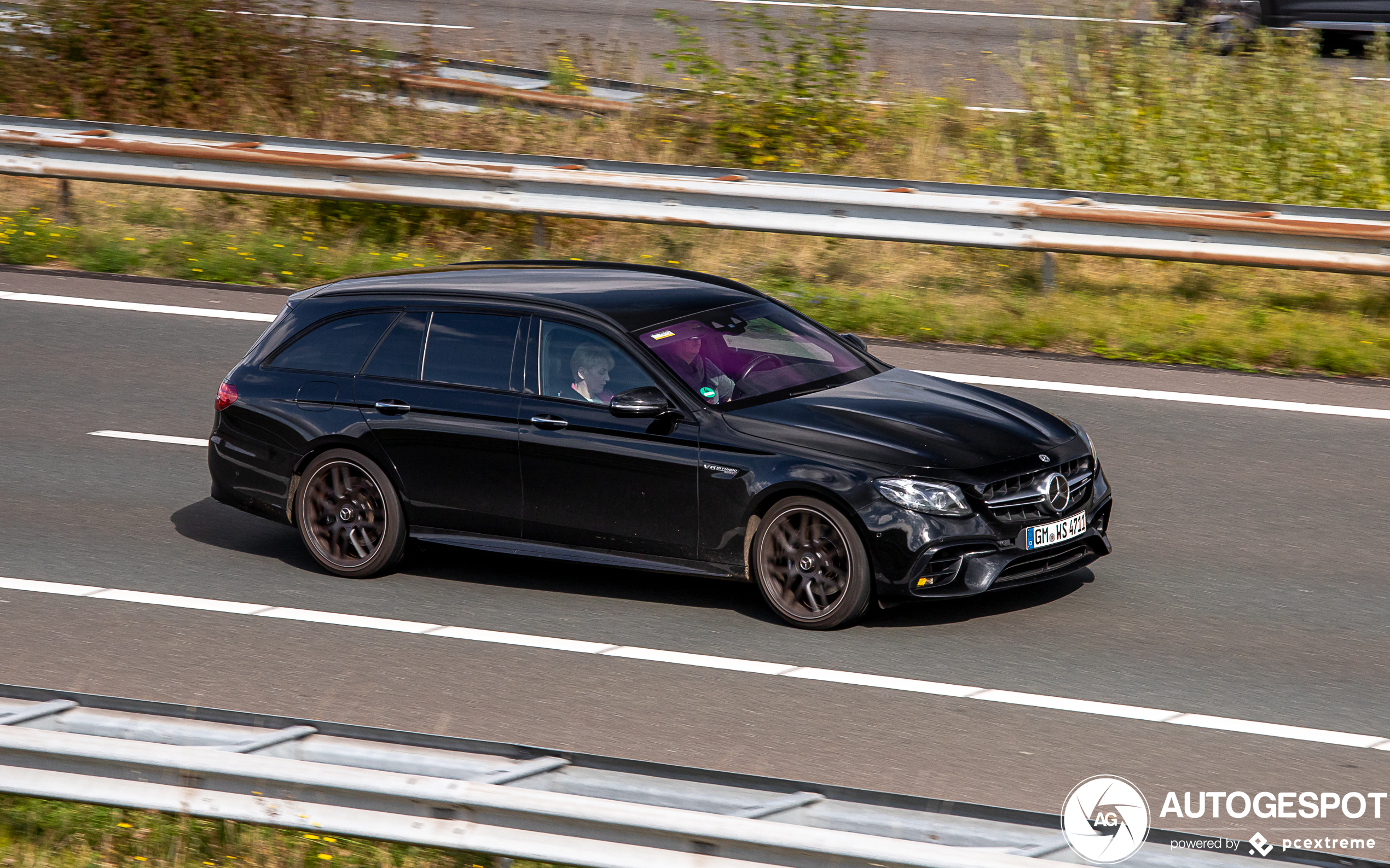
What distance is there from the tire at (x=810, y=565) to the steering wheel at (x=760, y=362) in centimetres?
86

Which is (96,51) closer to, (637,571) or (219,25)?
(219,25)

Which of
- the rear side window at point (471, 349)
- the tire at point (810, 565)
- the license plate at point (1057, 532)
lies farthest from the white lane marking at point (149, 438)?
the license plate at point (1057, 532)

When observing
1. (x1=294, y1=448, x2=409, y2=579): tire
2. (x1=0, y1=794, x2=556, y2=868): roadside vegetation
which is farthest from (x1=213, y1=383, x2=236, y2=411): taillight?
(x1=0, y1=794, x2=556, y2=868): roadside vegetation

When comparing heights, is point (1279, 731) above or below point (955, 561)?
below

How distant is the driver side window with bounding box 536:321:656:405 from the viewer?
8.21 meters

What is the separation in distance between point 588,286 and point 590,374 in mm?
732

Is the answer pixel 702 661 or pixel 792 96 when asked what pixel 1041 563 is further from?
pixel 792 96

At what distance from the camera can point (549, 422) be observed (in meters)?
8.26

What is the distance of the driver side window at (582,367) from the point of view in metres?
8.21

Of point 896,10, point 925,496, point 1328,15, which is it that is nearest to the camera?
point 925,496

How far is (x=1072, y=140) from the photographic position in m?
15.5

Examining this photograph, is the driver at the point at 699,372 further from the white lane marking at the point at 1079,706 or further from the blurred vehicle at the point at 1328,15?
the blurred vehicle at the point at 1328,15

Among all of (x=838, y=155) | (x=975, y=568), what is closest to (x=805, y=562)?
(x=975, y=568)

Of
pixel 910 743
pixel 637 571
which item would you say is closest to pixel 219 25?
pixel 637 571
